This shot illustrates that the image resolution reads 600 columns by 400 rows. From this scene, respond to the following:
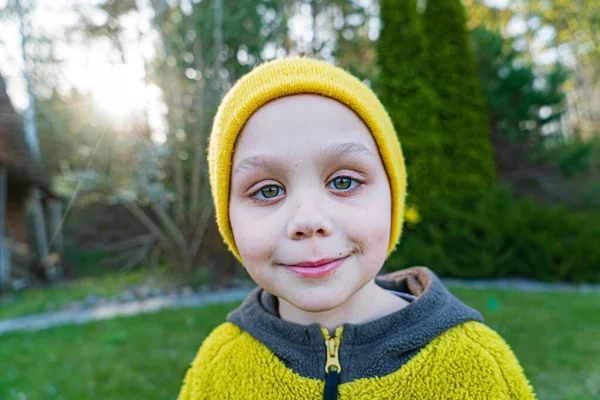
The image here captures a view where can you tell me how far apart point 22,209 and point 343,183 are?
14.3 meters

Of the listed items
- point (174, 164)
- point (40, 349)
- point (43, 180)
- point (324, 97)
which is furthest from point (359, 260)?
point (43, 180)

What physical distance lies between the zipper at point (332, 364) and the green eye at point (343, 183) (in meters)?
0.43

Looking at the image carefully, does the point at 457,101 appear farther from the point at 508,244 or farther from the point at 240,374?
the point at 240,374

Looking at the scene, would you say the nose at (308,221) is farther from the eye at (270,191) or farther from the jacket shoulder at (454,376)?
the jacket shoulder at (454,376)

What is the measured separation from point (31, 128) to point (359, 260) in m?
12.8

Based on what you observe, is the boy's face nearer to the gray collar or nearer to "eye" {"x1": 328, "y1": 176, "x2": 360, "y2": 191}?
"eye" {"x1": 328, "y1": 176, "x2": 360, "y2": 191}

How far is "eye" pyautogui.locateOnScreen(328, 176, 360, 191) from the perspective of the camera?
1.15 meters

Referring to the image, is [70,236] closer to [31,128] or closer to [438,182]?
[31,128]

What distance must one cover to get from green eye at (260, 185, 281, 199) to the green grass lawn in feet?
9.72

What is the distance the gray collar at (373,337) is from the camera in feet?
3.91

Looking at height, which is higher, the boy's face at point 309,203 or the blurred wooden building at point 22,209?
the boy's face at point 309,203

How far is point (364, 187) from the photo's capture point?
1.18m

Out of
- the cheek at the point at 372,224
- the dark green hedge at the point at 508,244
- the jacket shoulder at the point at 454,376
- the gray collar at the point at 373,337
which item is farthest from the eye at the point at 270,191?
the dark green hedge at the point at 508,244

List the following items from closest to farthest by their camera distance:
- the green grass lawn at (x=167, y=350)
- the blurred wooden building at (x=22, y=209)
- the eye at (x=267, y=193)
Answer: the eye at (x=267, y=193) < the green grass lawn at (x=167, y=350) < the blurred wooden building at (x=22, y=209)
